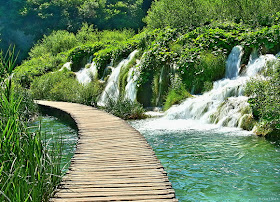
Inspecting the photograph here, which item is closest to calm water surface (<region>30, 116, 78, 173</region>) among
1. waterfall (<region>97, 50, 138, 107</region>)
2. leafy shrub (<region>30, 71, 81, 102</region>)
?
leafy shrub (<region>30, 71, 81, 102</region>)

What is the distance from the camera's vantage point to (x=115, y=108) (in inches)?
468

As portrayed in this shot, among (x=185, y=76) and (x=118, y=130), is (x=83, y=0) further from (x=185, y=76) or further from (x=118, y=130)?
(x=118, y=130)

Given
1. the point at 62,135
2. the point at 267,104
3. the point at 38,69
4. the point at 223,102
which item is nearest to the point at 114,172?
the point at 267,104

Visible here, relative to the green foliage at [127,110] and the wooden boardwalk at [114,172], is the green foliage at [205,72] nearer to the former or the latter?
the green foliage at [127,110]

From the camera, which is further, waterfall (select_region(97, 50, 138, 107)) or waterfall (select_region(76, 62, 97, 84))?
waterfall (select_region(76, 62, 97, 84))

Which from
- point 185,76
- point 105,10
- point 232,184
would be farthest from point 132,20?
point 232,184

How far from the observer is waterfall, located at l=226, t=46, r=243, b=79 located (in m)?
11.8

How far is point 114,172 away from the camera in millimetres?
4387

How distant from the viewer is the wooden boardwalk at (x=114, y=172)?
11.8 feet

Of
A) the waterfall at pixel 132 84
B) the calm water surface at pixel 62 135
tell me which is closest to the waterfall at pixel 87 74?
the waterfall at pixel 132 84

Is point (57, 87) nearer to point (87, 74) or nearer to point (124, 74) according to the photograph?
point (87, 74)

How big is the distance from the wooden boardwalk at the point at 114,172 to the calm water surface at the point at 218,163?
0.68 meters

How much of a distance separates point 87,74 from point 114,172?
13613mm

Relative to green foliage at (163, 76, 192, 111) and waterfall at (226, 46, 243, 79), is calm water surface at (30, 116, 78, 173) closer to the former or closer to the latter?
green foliage at (163, 76, 192, 111)
